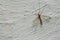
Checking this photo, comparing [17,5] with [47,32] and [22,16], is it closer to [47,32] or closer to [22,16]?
[22,16]

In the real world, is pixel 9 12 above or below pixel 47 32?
above

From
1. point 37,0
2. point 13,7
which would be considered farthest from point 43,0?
point 13,7

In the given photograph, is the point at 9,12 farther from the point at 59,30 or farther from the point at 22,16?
the point at 59,30

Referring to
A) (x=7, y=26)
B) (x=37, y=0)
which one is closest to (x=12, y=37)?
(x=7, y=26)

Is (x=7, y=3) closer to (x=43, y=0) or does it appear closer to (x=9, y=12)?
(x=9, y=12)

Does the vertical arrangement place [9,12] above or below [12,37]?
above
